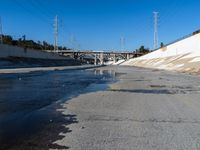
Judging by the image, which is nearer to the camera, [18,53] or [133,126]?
[133,126]

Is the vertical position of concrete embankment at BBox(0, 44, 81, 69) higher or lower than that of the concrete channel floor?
higher

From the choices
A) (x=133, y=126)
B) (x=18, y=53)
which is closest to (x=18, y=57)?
(x=18, y=53)

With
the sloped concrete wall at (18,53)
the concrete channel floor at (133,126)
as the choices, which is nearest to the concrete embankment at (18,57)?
the sloped concrete wall at (18,53)

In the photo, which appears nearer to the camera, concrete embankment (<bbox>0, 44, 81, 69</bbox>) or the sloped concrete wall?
concrete embankment (<bbox>0, 44, 81, 69</bbox>)

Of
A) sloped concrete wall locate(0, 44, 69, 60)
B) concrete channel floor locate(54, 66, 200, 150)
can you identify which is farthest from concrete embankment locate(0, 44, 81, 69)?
concrete channel floor locate(54, 66, 200, 150)

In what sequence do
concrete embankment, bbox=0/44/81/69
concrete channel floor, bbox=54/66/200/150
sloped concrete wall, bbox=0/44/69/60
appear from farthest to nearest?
sloped concrete wall, bbox=0/44/69/60 → concrete embankment, bbox=0/44/81/69 → concrete channel floor, bbox=54/66/200/150

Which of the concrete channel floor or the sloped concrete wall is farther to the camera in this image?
the sloped concrete wall

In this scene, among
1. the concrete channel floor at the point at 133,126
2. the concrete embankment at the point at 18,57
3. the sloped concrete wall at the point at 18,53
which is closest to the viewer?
the concrete channel floor at the point at 133,126

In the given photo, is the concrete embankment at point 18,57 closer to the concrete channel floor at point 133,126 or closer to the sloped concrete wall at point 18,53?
the sloped concrete wall at point 18,53

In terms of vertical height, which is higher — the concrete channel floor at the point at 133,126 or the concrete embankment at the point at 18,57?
the concrete embankment at the point at 18,57

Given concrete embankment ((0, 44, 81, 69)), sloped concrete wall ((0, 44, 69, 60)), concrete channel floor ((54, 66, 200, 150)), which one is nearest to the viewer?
concrete channel floor ((54, 66, 200, 150))

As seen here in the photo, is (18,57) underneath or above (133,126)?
above

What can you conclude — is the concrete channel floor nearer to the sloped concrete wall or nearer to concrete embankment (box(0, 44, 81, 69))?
concrete embankment (box(0, 44, 81, 69))

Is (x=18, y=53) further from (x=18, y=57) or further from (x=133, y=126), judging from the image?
(x=133, y=126)
